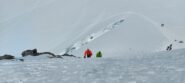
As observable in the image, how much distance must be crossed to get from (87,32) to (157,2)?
93.4 feet

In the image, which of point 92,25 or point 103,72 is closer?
point 103,72

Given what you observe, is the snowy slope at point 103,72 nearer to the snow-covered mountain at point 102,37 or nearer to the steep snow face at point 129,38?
the snow-covered mountain at point 102,37

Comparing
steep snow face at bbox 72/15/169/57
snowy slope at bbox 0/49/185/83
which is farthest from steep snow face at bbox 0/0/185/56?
snowy slope at bbox 0/49/185/83

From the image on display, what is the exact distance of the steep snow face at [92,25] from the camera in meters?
128

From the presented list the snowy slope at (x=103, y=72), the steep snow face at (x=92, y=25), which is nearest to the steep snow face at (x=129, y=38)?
the steep snow face at (x=92, y=25)

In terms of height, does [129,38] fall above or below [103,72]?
above

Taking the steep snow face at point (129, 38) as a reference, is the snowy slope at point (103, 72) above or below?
below

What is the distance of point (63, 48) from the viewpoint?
14425 cm

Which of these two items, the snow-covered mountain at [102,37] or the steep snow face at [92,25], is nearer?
the snow-covered mountain at [102,37]

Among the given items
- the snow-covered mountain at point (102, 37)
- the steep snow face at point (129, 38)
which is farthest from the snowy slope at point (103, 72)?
the steep snow face at point (129, 38)

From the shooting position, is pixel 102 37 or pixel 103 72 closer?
pixel 103 72

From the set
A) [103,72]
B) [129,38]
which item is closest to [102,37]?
[129,38]

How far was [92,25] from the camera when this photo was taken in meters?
154

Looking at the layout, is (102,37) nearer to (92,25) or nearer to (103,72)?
(92,25)
